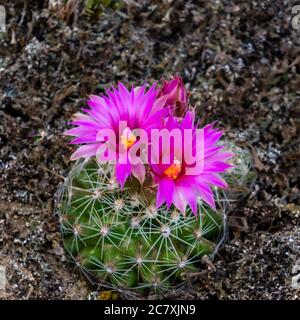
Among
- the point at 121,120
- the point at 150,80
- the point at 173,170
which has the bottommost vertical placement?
the point at 173,170

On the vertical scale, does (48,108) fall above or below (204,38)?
below

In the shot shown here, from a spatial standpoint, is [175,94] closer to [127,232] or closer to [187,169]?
[187,169]

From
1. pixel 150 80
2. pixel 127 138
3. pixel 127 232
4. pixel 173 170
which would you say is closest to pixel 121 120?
pixel 127 138

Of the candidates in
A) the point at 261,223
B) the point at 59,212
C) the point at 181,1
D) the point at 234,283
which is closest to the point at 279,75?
the point at 181,1

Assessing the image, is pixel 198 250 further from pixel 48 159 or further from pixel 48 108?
pixel 48 108

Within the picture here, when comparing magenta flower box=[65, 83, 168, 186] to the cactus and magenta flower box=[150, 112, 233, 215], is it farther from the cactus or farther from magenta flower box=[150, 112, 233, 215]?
the cactus

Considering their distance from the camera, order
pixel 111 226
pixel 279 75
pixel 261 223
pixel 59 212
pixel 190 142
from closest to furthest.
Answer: pixel 190 142, pixel 111 226, pixel 59 212, pixel 261 223, pixel 279 75

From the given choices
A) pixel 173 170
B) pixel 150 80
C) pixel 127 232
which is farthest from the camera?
pixel 150 80

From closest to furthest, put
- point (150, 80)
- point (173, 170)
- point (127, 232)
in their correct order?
point (173, 170) → point (127, 232) → point (150, 80)
